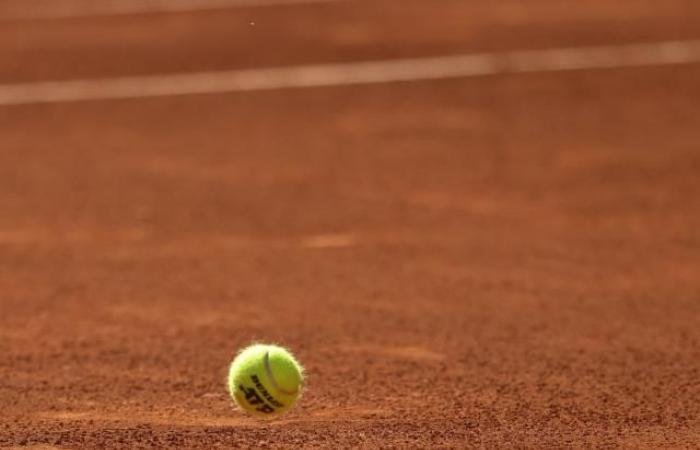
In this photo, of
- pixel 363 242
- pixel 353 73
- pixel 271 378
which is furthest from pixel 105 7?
pixel 271 378

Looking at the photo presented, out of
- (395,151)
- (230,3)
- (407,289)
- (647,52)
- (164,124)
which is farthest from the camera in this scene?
(230,3)

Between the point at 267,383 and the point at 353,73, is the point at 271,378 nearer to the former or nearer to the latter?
the point at 267,383

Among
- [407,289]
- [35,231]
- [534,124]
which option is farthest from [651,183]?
[35,231]

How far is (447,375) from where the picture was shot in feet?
23.5

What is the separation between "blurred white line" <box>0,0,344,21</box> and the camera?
18.5 metres

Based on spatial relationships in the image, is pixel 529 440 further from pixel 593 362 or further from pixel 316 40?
pixel 316 40

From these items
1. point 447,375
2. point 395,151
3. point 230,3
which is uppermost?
point 230,3

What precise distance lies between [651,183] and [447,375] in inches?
178

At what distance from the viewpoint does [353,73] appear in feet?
48.9

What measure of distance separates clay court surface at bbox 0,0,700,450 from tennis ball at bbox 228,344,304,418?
158mm

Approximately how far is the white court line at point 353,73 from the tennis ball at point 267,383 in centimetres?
853

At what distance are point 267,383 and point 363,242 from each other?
3.72 m

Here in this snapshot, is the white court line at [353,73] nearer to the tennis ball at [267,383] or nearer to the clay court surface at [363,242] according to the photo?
the clay court surface at [363,242]

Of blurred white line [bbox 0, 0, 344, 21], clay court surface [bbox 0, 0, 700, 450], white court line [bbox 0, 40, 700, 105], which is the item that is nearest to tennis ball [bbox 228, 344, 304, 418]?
clay court surface [bbox 0, 0, 700, 450]
